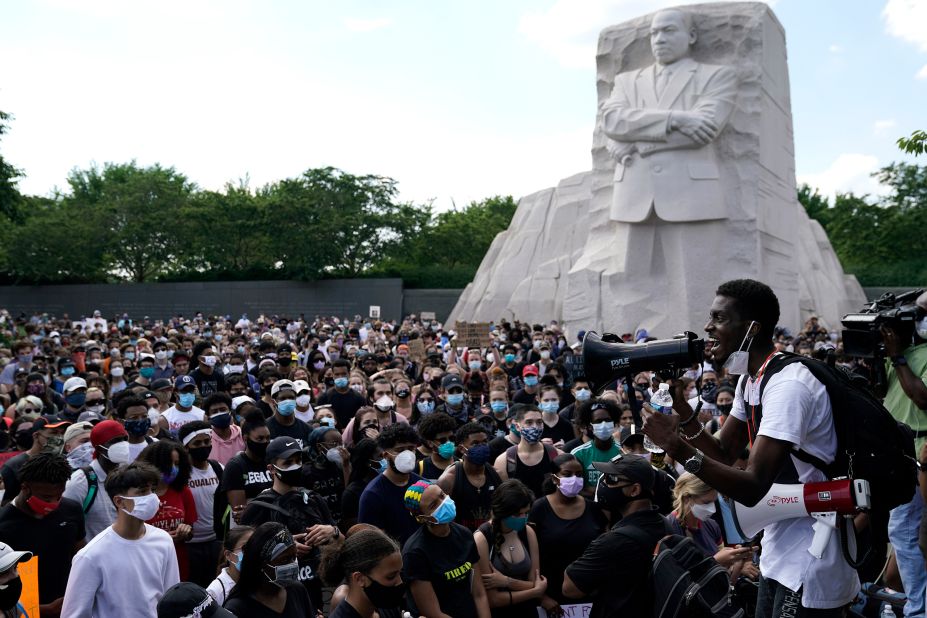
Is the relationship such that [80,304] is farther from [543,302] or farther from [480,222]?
[543,302]

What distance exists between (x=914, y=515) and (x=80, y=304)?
46.8m

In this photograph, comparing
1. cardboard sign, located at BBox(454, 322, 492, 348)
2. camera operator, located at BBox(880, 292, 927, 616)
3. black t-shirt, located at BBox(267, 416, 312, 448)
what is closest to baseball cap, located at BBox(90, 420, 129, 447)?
black t-shirt, located at BBox(267, 416, 312, 448)

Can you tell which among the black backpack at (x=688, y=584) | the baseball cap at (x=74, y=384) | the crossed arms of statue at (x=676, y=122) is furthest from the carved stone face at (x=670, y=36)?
the black backpack at (x=688, y=584)

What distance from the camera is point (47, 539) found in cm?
491

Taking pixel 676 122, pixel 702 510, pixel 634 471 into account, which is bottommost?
pixel 702 510

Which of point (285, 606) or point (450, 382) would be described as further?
point (450, 382)

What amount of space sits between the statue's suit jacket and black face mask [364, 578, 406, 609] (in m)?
18.2

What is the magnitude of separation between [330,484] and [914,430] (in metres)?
4.18

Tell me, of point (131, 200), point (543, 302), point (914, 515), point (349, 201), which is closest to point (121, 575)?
point (914, 515)

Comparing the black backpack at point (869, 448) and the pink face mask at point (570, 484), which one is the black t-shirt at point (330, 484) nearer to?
the pink face mask at point (570, 484)

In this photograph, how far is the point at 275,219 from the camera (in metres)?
41.6

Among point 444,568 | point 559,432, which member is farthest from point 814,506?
point 559,432

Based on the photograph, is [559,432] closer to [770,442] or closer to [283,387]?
[283,387]

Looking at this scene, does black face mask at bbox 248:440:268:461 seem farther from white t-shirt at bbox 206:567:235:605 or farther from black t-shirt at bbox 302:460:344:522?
white t-shirt at bbox 206:567:235:605
